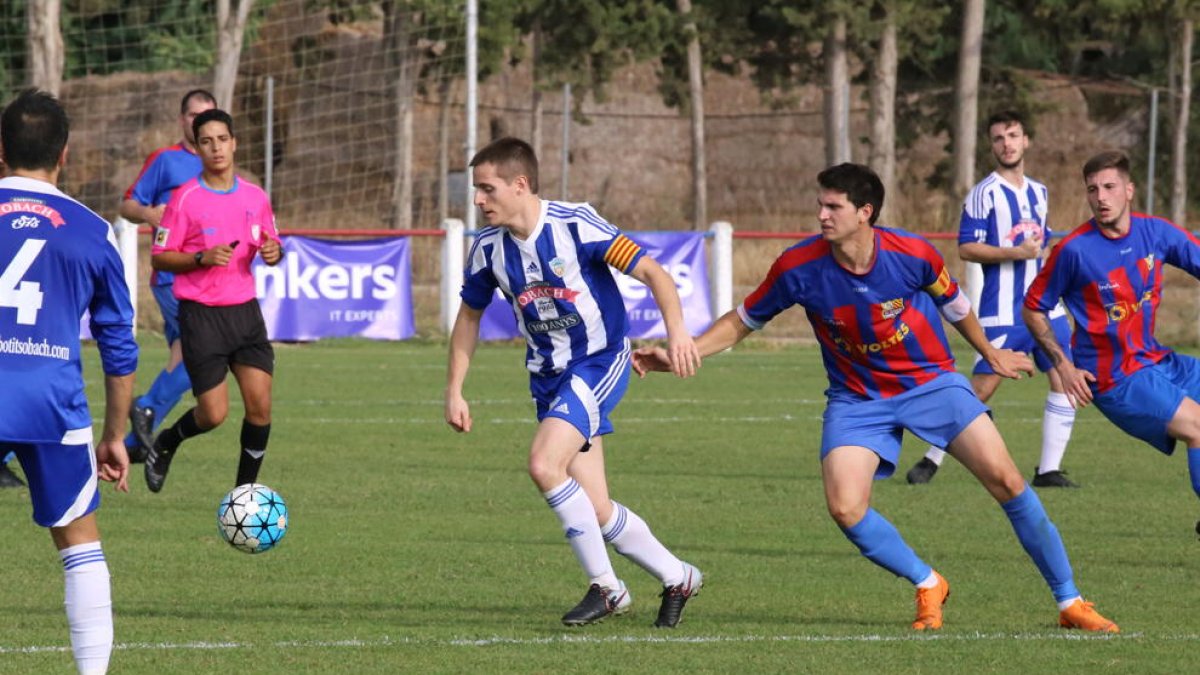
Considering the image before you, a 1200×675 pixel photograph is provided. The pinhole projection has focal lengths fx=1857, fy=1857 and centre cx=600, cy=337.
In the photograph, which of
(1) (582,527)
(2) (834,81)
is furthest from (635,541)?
(2) (834,81)

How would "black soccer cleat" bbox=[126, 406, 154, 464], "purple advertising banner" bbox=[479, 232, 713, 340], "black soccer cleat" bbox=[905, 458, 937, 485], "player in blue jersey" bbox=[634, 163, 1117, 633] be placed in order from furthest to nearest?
"purple advertising banner" bbox=[479, 232, 713, 340] < "black soccer cleat" bbox=[905, 458, 937, 485] < "black soccer cleat" bbox=[126, 406, 154, 464] < "player in blue jersey" bbox=[634, 163, 1117, 633]

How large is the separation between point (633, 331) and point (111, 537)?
13231mm

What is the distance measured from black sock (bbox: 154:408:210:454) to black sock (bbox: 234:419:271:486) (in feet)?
1.51

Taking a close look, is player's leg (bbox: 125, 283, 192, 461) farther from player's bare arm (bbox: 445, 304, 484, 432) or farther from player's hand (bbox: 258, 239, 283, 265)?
player's bare arm (bbox: 445, 304, 484, 432)

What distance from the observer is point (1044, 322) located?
26.9ft

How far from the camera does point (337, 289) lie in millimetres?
21766

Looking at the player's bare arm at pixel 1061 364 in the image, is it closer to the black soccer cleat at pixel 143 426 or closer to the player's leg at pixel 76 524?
the player's leg at pixel 76 524

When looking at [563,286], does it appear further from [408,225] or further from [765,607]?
[408,225]

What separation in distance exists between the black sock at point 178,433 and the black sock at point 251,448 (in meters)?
0.46

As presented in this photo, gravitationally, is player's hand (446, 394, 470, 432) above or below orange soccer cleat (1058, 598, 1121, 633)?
above

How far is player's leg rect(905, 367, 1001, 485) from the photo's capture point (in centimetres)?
1127

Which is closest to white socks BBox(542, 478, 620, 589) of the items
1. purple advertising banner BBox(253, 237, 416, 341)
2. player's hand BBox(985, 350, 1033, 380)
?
player's hand BBox(985, 350, 1033, 380)

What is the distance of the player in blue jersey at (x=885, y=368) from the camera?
271 inches

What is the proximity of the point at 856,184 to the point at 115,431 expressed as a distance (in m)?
2.86
